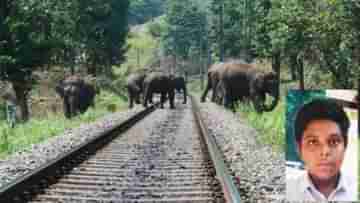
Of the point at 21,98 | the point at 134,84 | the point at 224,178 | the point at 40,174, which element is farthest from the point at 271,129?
the point at 134,84

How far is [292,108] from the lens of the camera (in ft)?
14.1

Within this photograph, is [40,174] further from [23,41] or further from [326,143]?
[23,41]

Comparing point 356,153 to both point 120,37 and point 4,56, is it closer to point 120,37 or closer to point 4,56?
point 4,56

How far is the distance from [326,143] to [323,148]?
43 mm

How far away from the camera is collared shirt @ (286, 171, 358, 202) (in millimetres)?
4125

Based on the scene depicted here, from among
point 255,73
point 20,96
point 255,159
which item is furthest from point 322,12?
point 20,96

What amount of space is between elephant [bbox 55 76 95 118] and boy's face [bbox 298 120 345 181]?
17.4m

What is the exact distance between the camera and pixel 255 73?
20.8 metres

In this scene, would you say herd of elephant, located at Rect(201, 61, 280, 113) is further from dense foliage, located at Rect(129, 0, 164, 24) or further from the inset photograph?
dense foliage, located at Rect(129, 0, 164, 24)

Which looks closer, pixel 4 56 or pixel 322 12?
pixel 322 12

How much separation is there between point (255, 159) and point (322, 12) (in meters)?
11.2

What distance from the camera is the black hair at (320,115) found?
161 inches

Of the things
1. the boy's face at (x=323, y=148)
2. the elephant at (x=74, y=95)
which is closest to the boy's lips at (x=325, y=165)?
the boy's face at (x=323, y=148)

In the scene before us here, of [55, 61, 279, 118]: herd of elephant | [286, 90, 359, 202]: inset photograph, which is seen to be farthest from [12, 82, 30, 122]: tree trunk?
[286, 90, 359, 202]: inset photograph
